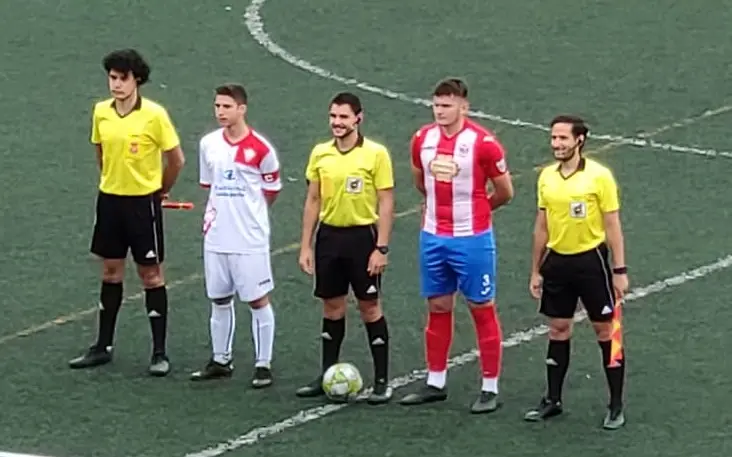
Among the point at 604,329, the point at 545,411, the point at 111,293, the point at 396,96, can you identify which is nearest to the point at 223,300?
the point at 111,293

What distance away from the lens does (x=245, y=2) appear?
78.6 ft

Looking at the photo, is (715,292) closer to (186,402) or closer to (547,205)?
(547,205)

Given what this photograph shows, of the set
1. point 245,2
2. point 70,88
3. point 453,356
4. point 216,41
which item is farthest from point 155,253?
point 245,2

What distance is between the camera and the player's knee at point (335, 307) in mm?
12555

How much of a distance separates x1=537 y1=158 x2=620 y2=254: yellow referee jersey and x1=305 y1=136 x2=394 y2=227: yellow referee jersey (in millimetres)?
1013

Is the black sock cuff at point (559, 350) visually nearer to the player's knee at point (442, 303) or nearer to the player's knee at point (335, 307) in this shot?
the player's knee at point (442, 303)

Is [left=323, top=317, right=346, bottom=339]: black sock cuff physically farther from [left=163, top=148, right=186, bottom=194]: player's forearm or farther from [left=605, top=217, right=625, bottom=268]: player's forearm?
[left=605, top=217, right=625, bottom=268]: player's forearm

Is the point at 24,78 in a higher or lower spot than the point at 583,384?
higher

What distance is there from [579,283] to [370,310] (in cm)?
139

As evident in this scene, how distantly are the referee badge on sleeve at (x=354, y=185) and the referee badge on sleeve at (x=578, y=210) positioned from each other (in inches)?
52.2

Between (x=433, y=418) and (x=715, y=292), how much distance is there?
3030 mm

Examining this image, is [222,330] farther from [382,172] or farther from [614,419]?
[614,419]

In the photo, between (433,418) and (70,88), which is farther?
(70,88)

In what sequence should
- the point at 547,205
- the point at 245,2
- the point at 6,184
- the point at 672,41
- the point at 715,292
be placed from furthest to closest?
the point at 245,2 < the point at 672,41 < the point at 6,184 < the point at 715,292 < the point at 547,205
